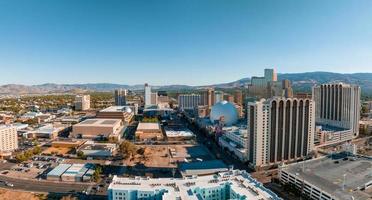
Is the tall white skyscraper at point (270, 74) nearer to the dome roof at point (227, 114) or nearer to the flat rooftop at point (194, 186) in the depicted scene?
the dome roof at point (227, 114)

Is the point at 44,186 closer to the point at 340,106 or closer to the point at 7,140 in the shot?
the point at 7,140

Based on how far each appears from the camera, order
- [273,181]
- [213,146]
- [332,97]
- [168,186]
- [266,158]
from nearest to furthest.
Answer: [168,186] < [273,181] < [266,158] < [213,146] < [332,97]

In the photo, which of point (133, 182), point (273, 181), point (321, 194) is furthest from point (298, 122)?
point (133, 182)

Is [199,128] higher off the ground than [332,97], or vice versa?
[332,97]

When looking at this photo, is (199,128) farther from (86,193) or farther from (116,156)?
(86,193)

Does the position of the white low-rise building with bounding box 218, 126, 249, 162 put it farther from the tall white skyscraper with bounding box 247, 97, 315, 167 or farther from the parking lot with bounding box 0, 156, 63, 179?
the parking lot with bounding box 0, 156, 63, 179

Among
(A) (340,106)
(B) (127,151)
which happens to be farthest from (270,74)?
(B) (127,151)

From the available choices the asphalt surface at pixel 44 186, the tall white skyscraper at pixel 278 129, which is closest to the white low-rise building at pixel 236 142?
the tall white skyscraper at pixel 278 129
